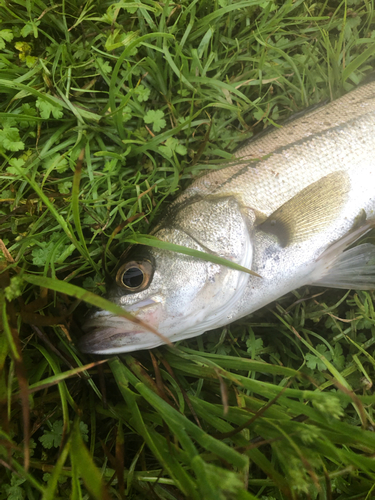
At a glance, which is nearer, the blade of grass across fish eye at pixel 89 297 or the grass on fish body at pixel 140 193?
the blade of grass across fish eye at pixel 89 297

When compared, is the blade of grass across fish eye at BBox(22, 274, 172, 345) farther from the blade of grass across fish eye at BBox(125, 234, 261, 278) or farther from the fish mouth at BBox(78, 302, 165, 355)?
the blade of grass across fish eye at BBox(125, 234, 261, 278)

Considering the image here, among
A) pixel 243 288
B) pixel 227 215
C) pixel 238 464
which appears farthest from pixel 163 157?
pixel 238 464

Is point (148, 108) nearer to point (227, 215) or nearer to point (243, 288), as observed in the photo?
point (227, 215)

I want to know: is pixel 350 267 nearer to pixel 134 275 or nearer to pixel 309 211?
pixel 309 211

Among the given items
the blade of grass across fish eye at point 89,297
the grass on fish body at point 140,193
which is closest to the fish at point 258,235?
the grass on fish body at point 140,193

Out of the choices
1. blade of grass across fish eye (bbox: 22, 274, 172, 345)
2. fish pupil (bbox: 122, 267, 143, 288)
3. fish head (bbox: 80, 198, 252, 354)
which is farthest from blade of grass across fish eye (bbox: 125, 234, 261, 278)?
blade of grass across fish eye (bbox: 22, 274, 172, 345)

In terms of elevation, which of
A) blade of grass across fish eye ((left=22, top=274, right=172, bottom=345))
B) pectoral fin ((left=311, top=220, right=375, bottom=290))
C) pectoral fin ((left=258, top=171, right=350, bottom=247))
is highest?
blade of grass across fish eye ((left=22, top=274, right=172, bottom=345))

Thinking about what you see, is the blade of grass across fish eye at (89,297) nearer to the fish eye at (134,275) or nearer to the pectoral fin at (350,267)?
the fish eye at (134,275)
